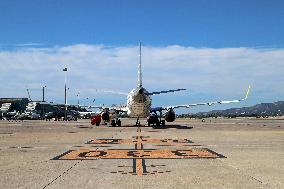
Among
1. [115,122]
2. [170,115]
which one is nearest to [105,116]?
[115,122]

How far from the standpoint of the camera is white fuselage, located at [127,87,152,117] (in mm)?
53312

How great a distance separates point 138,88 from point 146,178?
42061mm

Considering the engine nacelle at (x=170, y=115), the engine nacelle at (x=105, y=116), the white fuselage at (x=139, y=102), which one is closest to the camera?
the white fuselage at (x=139, y=102)

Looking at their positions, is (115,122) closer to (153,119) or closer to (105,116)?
(105,116)

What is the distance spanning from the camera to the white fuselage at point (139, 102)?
53.3m

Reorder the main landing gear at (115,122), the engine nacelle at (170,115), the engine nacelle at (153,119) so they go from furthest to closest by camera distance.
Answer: the engine nacelle at (153,119) < the main landing gear at (115,122) < the engine nacelle at (170,115)

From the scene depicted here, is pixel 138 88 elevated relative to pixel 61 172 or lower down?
elevated

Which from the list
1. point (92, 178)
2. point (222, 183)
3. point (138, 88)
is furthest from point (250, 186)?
point (138, 88)

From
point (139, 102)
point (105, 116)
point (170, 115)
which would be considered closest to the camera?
point (139, 102)

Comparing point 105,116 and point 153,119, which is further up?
point 105,116

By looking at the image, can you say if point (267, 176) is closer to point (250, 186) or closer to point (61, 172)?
point (250, 186)

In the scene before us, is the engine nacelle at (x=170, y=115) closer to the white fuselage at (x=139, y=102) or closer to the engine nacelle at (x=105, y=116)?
the white fuselage at (x=139, y=102)

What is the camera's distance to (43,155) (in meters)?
19.0

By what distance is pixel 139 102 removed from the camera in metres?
53.8
